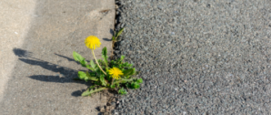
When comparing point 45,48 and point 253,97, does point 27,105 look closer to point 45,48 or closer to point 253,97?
point 45,48

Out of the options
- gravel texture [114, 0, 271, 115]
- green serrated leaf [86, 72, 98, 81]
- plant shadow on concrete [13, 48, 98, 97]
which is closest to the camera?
green serrated leaf [86, 72, 98, 81]

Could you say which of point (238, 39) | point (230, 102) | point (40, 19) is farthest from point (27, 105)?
point (238, 39)

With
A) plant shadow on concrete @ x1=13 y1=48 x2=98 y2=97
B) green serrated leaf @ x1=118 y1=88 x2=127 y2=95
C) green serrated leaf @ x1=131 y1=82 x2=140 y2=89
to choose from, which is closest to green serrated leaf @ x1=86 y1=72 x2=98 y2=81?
plant shadow on concrete @ x1=13 y1=48 x2=98 y2=97

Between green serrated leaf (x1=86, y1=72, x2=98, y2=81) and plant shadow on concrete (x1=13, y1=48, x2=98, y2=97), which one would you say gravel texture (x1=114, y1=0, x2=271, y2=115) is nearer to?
green serrated leaf (x1=86, y1=72, x2=98, y2=81)

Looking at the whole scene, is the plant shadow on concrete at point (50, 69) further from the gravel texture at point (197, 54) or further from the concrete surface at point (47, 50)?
the gravel texture at point (197, 54)

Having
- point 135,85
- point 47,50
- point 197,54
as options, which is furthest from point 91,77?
point 197,54

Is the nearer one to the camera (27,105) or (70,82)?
(27,105)

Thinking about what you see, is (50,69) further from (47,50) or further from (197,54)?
(197,54)
